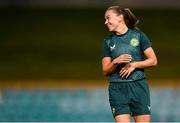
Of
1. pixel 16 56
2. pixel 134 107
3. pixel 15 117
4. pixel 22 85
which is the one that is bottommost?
pixel 134 107

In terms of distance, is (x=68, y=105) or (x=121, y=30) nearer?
(x=121, y=30)

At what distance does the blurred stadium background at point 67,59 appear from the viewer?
1215 centimetres

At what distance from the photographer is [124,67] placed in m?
5.48

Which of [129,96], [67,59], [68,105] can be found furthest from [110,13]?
[67,59]

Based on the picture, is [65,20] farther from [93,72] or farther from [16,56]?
[93,72]

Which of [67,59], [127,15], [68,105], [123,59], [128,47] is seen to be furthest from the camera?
[67,59]

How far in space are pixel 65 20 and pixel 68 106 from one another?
40.6 ft

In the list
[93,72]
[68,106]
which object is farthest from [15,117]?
[93,72]

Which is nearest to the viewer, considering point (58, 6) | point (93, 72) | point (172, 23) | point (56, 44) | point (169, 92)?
point (169, 92)

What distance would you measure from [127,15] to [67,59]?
13335 mm

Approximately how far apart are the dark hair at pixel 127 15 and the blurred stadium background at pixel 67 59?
6080mm

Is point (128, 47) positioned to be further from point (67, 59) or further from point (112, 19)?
point (67, 59)

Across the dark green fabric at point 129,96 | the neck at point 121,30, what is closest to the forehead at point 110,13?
the neck at point 121,30

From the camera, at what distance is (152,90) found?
12.3 m
